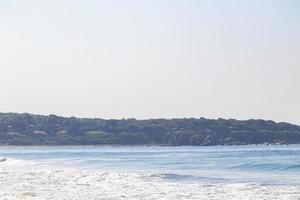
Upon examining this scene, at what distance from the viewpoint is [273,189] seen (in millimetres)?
20750

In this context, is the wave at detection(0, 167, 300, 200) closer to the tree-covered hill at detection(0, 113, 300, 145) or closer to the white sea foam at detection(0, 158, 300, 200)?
the white sea foam at detection(0, 158, 300, 200)

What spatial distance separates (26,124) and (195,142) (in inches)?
1242

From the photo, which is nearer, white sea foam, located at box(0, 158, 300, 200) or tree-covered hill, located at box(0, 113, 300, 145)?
white sea foam, located at box(0, 158, 300, 200)

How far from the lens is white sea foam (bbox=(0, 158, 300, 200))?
19209 mm

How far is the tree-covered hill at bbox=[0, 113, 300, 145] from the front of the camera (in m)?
128

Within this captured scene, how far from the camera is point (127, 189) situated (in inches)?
850

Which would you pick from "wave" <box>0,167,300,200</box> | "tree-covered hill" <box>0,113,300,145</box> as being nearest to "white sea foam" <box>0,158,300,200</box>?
"wave" <box>0,167,300,200</box>

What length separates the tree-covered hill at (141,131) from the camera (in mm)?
127562

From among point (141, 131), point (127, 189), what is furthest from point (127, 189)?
point (141, 131)

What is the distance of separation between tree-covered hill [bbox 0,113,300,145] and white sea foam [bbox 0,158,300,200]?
99522 mm

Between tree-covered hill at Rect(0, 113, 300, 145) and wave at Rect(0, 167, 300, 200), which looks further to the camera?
tree-covered hill at Rect(0, 113, 300, 145)

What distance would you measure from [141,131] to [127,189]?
11083 cm

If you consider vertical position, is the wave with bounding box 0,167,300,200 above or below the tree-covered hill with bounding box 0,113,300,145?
below

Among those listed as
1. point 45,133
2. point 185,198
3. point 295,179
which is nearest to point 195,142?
point 45,133
